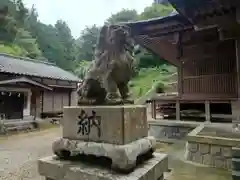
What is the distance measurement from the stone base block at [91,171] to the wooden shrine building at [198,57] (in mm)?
4865

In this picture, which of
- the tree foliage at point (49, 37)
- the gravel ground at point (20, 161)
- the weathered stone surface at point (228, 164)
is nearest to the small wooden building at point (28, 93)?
the tree foliage at point (49, 37)

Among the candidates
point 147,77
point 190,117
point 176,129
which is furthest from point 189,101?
point 147,77

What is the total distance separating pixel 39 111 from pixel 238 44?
1369cm

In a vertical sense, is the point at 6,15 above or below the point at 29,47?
above

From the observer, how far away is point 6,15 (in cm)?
2300

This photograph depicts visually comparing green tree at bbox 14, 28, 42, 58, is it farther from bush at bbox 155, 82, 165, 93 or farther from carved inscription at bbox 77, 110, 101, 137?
carved inscription at bbox 77, 110, 101, 137

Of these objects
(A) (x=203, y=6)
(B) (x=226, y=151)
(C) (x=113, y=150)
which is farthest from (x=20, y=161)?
(A) (x=203, y=6)

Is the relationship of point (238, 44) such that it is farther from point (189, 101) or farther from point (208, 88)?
point (189, 101)

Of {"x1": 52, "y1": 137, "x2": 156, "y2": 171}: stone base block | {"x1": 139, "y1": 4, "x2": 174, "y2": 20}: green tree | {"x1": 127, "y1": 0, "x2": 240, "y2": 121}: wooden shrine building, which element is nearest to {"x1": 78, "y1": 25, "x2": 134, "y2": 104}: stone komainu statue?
{"x1": 52, "y1": 137, "x2": 156, "y2": 171}: stone base block

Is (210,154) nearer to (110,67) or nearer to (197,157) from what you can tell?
(197,157)

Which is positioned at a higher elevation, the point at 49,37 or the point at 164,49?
the point at 49,37

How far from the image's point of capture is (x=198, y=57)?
26.5ft

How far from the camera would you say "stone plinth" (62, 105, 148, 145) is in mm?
2039

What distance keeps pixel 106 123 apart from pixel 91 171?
1.69ft
